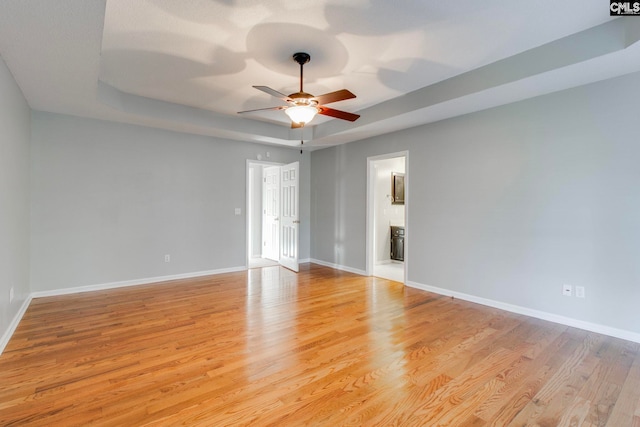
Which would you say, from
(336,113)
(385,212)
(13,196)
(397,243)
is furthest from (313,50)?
(397,243)

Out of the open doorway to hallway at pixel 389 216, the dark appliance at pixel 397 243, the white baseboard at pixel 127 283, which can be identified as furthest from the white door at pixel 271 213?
the dark appliance at pixel 397 243

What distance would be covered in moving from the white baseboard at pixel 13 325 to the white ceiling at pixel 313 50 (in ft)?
7.77

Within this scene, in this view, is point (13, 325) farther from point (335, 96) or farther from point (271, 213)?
point (271, 213)

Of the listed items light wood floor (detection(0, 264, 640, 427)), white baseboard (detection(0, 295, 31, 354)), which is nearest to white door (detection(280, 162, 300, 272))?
light wood floor (detection(0, 264, 640, 427))

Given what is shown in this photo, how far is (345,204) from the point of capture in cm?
610

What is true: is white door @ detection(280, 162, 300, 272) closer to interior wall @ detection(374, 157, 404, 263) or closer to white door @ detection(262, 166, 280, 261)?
white door @ detection(262, 166, 280, 261)

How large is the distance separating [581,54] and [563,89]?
74 cm

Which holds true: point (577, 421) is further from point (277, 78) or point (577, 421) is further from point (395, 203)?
point (395, 203)

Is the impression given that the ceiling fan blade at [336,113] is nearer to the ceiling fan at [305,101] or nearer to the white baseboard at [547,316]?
the ceiling fan at [305,101]

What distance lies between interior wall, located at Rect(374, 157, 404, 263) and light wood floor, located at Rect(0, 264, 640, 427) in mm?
2885

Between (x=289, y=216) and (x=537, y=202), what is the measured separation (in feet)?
13.5

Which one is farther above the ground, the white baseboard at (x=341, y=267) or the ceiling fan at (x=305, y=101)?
the ceiling fan at (x=305, y=101)

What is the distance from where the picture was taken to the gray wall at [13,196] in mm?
2739

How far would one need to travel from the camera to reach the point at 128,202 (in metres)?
4.76
